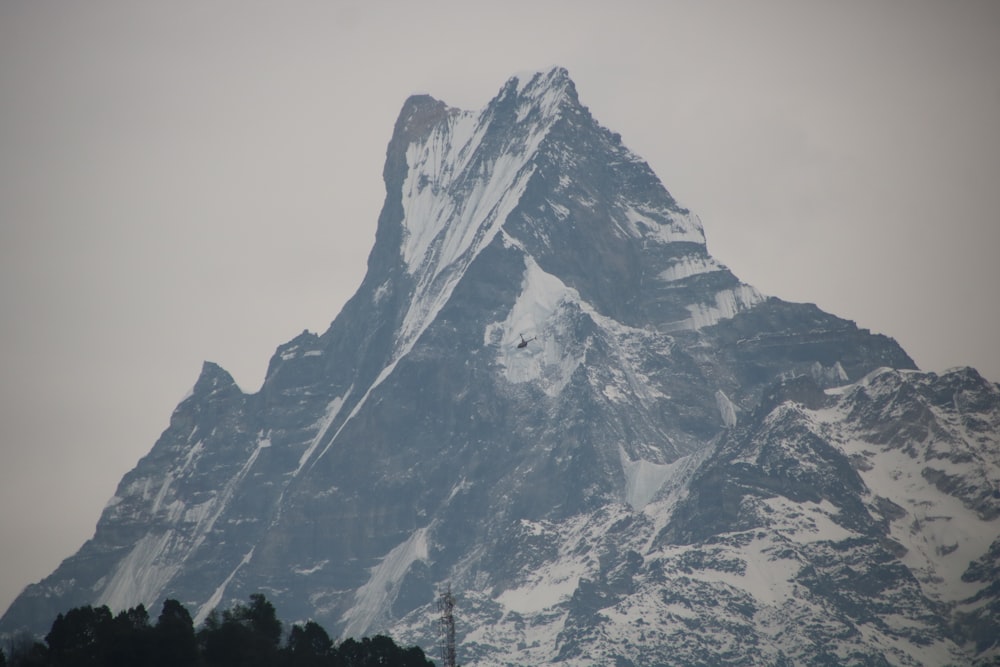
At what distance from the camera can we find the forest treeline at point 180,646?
17475 centimetres

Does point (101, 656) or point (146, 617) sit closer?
point (101, 656)

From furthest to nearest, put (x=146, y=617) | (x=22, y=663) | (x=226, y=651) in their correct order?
(x=146, y=617) < (x=226, y=651) < (x=22, y=663)

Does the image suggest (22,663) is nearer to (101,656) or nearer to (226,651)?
(101,656)

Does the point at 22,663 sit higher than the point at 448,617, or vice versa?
the point at 448,617

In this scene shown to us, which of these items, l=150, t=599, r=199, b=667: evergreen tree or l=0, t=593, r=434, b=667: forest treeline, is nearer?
l=150, t=599, r=199, b=667: evergreen tree

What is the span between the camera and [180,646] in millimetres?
176125

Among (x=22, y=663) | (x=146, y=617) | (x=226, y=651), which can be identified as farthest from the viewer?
(x=146, y=617)

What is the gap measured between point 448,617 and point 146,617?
90.5ft

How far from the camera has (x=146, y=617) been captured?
197 meters

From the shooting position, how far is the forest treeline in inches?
6880

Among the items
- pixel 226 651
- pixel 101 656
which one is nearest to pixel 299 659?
pixel 226 651

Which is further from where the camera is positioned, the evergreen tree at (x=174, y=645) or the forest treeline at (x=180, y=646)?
the forest treeline at (x=180, y=646)

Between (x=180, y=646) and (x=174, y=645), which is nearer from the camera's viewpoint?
(x=174, y=645)

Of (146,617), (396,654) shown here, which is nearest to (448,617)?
(396,654)
